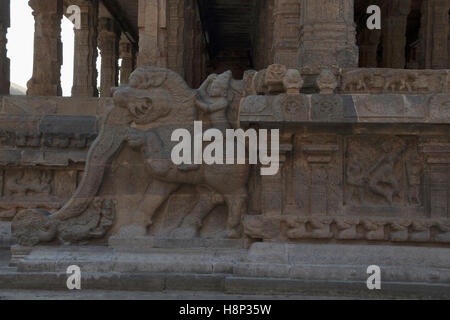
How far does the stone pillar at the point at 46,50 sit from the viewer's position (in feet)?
48.9

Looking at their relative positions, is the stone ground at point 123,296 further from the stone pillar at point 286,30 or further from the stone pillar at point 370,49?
the stone pillar at point 370,49

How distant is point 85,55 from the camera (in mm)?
17609

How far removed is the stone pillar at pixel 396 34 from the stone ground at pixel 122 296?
12.2 metres

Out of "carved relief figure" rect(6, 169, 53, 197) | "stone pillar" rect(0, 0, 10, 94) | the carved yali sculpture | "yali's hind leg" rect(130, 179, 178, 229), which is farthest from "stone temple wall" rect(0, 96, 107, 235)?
"stone pillar" rect(0, 0, 10, 94)

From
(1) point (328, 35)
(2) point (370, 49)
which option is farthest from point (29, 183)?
(2) point (370, 49)

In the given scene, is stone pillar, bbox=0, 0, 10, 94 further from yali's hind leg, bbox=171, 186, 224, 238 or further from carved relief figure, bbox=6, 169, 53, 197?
A: yali's hind leg, bbox=171, 186, 224, 238

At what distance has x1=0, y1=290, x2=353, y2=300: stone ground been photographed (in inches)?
166

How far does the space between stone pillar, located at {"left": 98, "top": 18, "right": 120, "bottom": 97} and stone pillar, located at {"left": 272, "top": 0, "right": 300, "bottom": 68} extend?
1523cm

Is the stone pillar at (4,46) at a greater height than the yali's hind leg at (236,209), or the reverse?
the stone pillar at (4,46)

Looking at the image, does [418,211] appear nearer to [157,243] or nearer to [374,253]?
[374,253]

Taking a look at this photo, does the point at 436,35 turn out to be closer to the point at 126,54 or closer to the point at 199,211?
the point at 199,211

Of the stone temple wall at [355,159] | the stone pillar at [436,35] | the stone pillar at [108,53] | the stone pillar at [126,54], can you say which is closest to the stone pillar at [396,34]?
the stone pillar at [436,35]

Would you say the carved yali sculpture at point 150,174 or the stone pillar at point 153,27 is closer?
the carved yali sculpture at point 150,174
